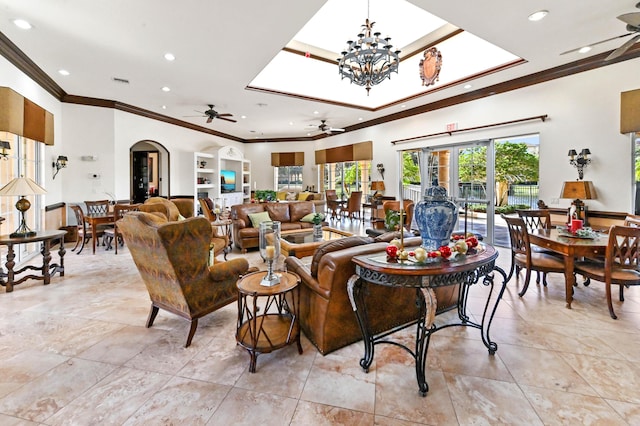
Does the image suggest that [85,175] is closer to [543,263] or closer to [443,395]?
[443,395]

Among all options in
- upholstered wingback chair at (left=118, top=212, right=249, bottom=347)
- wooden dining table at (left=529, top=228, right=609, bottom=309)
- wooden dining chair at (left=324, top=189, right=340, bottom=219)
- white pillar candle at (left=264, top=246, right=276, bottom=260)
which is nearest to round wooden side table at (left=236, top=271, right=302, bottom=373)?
white pillar candle at (left=264, top=246, right=276, bottom=260)

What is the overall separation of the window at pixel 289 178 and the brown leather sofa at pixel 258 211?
5.25 meters

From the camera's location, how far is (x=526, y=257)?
3.49 m

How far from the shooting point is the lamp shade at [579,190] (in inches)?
170

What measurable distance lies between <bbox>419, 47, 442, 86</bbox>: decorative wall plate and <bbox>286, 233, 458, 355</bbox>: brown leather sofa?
4436mm

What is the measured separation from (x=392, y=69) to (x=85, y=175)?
6650 mm

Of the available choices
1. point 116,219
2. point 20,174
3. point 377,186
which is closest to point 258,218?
point 116,219

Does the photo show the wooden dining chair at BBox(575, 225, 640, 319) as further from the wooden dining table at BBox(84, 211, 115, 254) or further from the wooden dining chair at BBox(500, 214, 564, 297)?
the wooden dining table at BBox(84, 211, 115, 254)

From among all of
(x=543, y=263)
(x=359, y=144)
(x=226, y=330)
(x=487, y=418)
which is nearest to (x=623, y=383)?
(x=487, y=418)

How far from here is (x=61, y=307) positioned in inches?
124

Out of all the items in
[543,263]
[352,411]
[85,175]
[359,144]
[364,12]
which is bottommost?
[352,411]

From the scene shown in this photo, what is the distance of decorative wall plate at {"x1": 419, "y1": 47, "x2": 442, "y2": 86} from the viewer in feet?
18.4

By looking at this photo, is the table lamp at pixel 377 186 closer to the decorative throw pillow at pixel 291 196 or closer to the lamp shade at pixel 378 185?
the lamp shade at pixel 378 185

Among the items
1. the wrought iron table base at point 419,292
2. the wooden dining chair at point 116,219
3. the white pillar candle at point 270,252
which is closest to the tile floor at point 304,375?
the wrought iron table base at point 419,292
